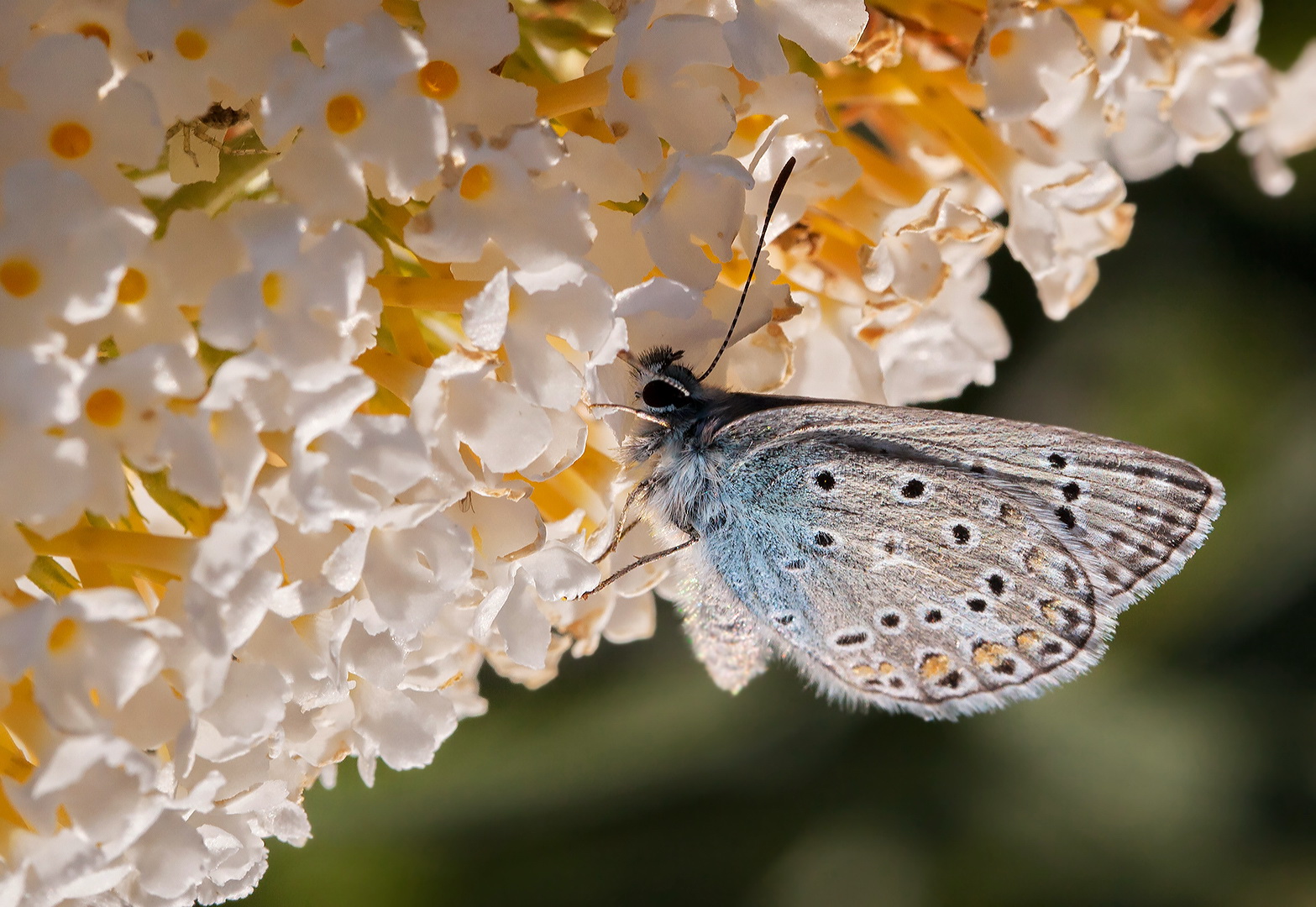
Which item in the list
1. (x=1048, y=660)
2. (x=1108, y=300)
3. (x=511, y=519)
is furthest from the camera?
(x=1108, y=300)

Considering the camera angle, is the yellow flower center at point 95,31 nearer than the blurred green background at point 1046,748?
Yes

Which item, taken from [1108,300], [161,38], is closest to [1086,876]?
[1108,300]

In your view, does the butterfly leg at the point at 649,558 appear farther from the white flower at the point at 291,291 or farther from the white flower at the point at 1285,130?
the white flower at the point at 1285,130

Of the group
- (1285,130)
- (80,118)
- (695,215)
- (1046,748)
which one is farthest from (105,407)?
(1046,748)

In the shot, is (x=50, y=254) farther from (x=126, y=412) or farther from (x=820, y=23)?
(x=820, y=23)

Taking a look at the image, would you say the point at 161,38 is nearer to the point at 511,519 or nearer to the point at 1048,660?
the point at 511,519

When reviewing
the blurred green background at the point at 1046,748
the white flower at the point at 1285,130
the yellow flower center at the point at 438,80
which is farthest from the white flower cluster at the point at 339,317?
the blurred green background at the point at 1046,748
